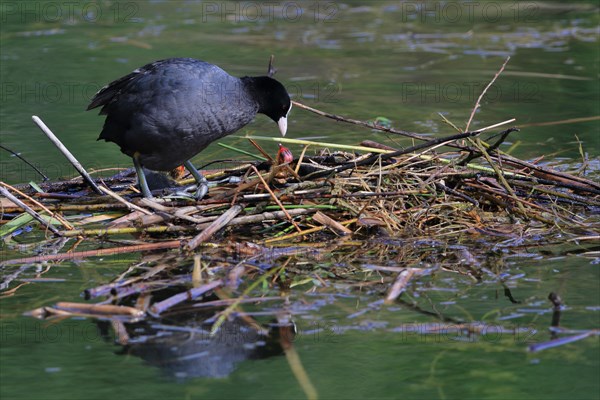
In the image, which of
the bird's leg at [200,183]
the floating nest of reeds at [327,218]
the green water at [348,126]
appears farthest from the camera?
the bird's leg at [200,183]

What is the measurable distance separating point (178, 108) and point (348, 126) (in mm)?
3385

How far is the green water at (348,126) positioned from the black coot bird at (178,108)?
2.98ft

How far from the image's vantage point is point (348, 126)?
8578mm

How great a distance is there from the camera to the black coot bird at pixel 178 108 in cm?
544

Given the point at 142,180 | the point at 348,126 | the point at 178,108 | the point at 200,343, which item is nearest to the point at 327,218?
the point at 178,108

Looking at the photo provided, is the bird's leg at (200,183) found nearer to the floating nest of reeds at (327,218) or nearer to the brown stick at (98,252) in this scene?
the floating nest of reeds at (327,218)

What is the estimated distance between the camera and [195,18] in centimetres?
1384

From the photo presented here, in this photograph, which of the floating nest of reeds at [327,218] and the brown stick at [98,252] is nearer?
the floating nest of reeds at [327,218]

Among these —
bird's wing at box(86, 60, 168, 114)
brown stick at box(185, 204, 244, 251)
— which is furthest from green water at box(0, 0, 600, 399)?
bird's wing at box(86, 60, 168, 114)

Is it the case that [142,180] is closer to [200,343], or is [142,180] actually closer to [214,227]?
[214,227]

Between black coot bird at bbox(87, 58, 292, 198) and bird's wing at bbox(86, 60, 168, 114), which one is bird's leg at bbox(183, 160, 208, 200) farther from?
bird's wing at bbox(86, 60, 168, 114)

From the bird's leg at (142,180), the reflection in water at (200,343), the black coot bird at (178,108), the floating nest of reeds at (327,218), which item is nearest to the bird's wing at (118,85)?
the black coot bird at (178,108)

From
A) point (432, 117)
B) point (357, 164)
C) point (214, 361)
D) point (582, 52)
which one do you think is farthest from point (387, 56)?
point (214, 361)

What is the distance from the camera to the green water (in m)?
3.70
